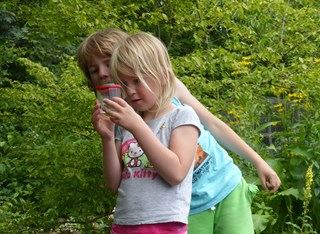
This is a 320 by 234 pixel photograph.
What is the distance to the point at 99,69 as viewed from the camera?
2.76m

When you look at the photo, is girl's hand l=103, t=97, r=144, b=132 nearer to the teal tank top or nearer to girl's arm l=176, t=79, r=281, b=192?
the teal tank top

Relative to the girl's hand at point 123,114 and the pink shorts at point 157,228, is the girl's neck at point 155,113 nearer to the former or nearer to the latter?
the girl's hand at point 123,114

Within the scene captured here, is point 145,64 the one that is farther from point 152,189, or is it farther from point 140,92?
point 152,189

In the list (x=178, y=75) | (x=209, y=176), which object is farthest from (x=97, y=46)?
(x=178, y=75)

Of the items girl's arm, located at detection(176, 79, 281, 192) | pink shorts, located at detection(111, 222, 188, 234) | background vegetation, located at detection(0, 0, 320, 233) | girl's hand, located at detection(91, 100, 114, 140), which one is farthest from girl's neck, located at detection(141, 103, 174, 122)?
background vegetation, located at detection(0, 0, 320, 233)

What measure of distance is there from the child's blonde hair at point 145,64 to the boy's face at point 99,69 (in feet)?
1.03

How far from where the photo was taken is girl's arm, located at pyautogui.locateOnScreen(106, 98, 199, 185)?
2205 millimetres

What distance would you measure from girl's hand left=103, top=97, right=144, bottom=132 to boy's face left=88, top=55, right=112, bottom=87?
484mm

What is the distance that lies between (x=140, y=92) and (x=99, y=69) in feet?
1.55

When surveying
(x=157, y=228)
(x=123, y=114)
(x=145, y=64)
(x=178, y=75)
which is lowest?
(x=157, y=228)

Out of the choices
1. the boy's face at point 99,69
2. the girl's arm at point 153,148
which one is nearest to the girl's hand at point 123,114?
the girl's arm at point 153,148

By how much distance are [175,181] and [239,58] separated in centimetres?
226

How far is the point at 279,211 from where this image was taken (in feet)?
16.0

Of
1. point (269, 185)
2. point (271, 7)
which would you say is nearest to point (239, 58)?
point (271, 7)
